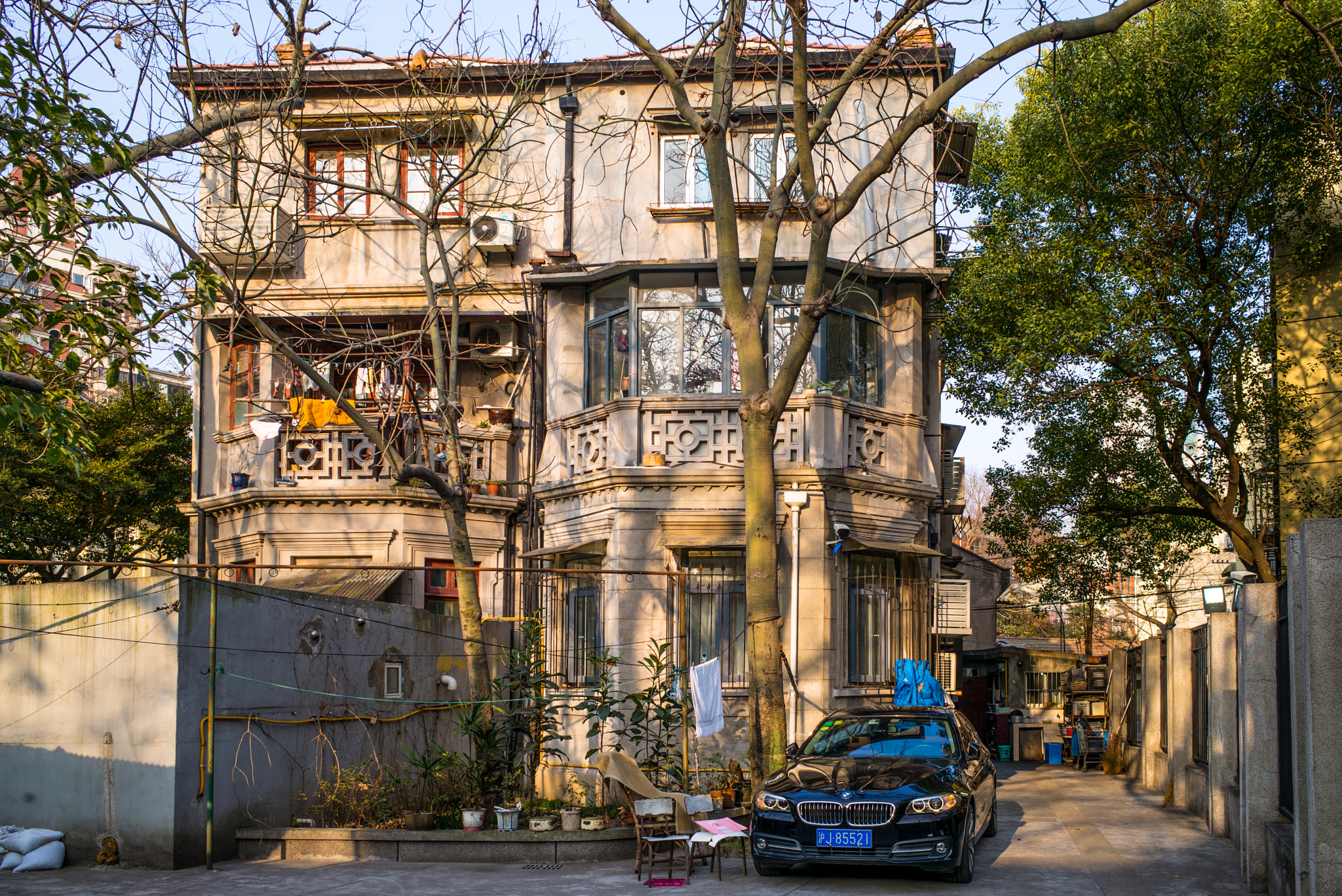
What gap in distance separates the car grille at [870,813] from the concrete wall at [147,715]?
4589mm

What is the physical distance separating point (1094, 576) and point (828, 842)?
13.7 meters

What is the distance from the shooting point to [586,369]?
59.3 ft

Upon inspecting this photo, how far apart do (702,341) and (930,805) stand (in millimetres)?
8589

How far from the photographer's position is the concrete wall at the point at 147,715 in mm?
11250

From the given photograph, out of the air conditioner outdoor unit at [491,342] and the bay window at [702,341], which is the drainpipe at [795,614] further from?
the air conditioner outdoor unit at [491,342]

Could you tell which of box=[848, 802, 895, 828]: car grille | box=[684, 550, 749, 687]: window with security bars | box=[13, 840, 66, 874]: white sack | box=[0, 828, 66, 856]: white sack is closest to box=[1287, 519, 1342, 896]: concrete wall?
box=[848, 802, 895, 828]: car grille

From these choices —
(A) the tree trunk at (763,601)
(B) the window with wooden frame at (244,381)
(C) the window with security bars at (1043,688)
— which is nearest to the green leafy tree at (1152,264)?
(A) the tree trunk at (763,601)

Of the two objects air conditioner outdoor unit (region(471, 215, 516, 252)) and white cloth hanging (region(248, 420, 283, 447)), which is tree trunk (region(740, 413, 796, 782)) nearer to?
air conditioner outdoor unit (region(471, 215, 516, 252))

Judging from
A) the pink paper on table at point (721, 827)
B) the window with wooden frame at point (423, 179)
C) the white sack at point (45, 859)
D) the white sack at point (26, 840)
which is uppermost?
the window with wooden frame at point (423, 179)

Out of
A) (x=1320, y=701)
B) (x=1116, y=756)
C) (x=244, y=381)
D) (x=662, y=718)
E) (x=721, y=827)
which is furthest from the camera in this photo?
(x=1116, y=756)

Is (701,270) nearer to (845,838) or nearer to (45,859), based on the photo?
(845,838)

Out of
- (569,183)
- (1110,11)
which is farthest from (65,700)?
(1110,11)

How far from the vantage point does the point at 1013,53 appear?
11.6 meters

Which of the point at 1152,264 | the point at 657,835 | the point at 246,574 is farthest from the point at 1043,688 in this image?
the point at 657,835
